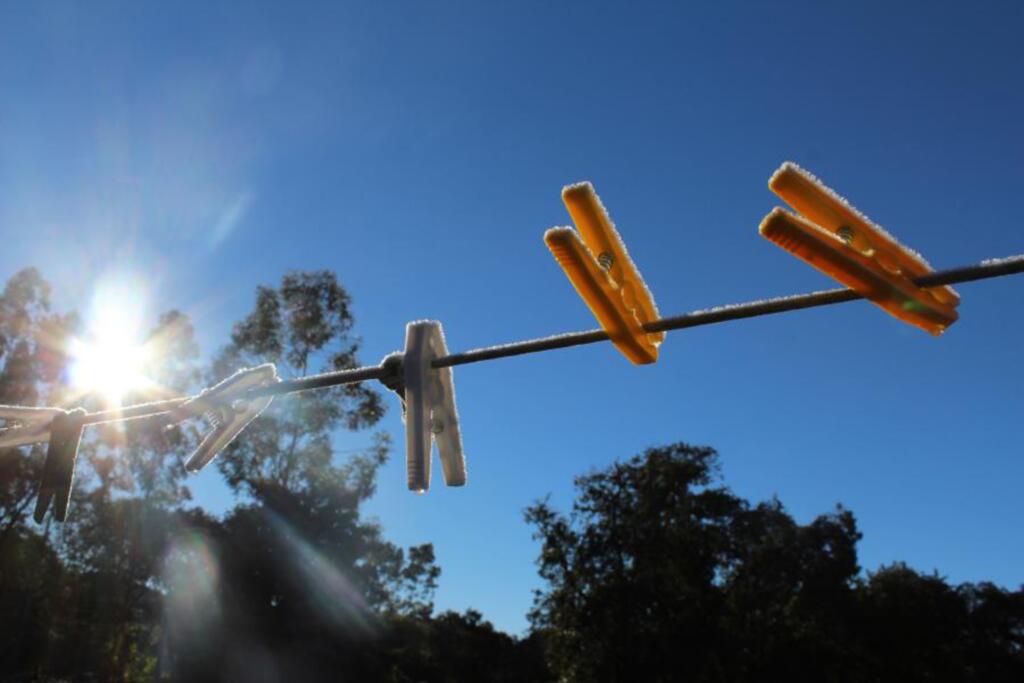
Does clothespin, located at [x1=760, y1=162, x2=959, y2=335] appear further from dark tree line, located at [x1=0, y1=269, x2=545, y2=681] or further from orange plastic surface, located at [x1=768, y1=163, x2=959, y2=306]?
dark tree line, located at [x1=0, y1=269, x2=545, y2=681]

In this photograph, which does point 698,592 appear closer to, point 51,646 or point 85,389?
point 85,389

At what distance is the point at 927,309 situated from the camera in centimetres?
184

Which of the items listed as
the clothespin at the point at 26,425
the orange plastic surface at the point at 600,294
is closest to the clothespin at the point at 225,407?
the clothespin at the point at 26,425

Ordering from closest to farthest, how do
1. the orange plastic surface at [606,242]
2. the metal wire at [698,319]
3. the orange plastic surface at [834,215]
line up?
the metal wire at [698,319] < the orange plastic surface at [834,215] < the orange plastic surface at [606,242]

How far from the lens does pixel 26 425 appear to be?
3.08m

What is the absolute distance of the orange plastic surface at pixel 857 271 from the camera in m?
1.74

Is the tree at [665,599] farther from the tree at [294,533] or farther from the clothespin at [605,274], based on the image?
the clothespin at [605,274]

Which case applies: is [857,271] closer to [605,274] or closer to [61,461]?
[605,274]

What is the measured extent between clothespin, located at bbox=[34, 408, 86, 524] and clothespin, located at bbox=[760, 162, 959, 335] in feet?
9.38

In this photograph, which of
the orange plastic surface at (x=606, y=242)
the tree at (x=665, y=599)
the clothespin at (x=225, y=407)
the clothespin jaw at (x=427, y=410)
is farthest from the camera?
the tree at (x=665, y=599)

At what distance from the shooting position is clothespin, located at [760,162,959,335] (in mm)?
1750

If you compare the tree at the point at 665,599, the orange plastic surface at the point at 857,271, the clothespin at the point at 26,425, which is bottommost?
the orange plastic surface at the point at 857,271

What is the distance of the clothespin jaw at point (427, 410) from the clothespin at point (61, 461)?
1593 millimetres

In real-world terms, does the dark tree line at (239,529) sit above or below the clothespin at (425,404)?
above
